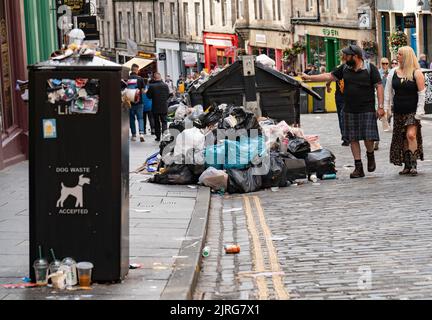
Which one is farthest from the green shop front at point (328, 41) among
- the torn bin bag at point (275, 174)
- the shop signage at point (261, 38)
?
the torn bin bag at point (275, 174)

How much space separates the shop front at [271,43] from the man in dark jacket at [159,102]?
31109 mm

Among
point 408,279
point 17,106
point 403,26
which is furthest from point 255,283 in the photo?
point 403,26

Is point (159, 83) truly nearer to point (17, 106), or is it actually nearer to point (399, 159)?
point (17, 106)

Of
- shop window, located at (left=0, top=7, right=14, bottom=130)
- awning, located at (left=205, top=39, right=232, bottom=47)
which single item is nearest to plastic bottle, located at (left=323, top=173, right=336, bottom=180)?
shop window, located at (left=0, top=7, right=14, bottom=130)

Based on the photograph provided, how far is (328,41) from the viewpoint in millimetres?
54500

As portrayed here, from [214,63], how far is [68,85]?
200ft

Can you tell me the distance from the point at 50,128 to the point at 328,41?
4653 centimetres

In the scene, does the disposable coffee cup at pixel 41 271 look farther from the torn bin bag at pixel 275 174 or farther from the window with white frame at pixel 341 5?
the window with white frame at pixel 341 5

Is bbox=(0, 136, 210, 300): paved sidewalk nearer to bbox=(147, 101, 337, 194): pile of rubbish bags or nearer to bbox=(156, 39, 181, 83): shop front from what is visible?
bbox=(147, 101, 337, 194): pile of rubbish bags

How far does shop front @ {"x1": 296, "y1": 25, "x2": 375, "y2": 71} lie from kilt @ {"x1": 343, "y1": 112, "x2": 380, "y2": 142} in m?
33.9

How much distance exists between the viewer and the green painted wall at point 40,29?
22984 millimetres

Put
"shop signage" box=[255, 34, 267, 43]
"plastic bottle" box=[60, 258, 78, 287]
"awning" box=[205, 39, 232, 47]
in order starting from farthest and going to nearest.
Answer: "awning" box=[205, 39, 232, 47], "shop signage" box=[255, 34, 267, 43], "plastic bottle" box=[60, 258, 78, 287]

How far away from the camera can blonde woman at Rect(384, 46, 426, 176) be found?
52.7ft

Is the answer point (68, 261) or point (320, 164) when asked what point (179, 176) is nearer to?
point (320, 164)
